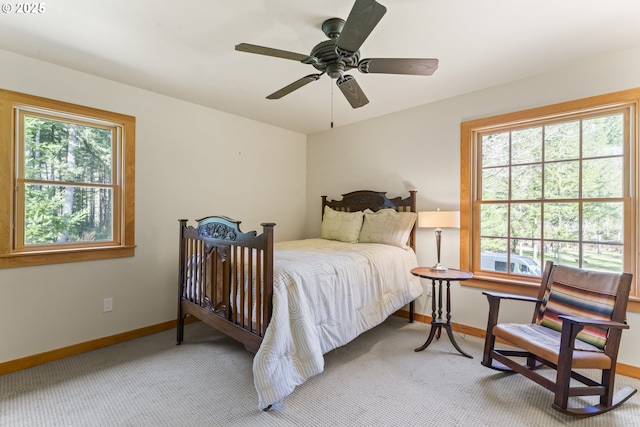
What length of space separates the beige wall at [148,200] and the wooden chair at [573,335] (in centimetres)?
310

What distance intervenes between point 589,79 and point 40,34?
4299 mm

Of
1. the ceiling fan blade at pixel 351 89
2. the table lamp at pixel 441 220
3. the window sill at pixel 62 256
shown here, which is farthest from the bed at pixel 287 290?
the ceiling fan blade at pixel 351 89

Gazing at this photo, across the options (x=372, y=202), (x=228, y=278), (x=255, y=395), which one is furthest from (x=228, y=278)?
(x=372, y=202)

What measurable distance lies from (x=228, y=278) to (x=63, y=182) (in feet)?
5.91

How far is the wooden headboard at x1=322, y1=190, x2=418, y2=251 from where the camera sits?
3.53 m

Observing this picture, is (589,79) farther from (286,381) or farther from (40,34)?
(40,34)

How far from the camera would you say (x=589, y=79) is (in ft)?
8.09

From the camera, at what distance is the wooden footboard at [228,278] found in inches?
79.2

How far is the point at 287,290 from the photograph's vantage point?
200 cm

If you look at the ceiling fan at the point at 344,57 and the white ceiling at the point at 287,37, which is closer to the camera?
the ceiling fan at the point at 344,57

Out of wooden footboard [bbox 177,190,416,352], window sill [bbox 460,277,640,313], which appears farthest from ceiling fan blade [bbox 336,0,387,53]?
window sill [bbox 460,277,640,313]

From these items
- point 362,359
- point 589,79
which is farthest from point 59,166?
point 589,79

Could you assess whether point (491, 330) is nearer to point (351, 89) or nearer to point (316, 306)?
point (316, 306)

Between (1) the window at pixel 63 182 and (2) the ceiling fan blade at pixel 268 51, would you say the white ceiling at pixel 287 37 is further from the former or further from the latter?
(1) the window at pixel 63 182
